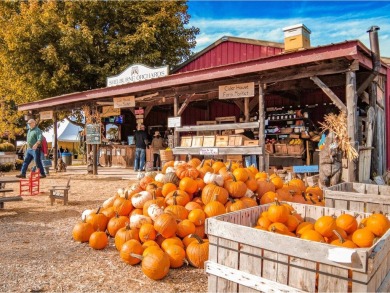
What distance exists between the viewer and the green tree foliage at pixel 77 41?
18109 millimetres

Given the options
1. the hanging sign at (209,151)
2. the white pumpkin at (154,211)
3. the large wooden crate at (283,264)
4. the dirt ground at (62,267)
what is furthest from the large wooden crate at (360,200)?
the hanging sign at (209,151)

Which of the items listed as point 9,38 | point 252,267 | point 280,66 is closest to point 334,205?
point 252,267

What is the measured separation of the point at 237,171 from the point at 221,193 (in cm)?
51

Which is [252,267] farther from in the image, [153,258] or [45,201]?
[45,201]

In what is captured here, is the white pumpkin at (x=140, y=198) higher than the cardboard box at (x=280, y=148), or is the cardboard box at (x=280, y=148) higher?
the cardboard box at (x=280, y=148)

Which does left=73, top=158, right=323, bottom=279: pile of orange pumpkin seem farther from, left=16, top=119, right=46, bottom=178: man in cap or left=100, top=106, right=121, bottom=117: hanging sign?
left=100, top=106, right=121, bottom=117: hanging sign

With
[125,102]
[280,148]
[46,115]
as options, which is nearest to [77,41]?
[46,115]

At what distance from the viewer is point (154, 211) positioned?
4129 millimetres

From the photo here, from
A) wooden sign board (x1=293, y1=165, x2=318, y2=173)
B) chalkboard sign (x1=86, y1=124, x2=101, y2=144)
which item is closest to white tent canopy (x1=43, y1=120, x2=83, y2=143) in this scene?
chalkboard sign (x1=86, y1=124, x2=101, y2=144)

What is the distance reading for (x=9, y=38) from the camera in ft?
58.6

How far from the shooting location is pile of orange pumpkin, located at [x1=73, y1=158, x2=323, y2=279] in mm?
3689

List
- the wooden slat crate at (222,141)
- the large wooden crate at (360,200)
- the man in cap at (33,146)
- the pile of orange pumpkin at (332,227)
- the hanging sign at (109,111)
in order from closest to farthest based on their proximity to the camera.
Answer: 1. the pile of orange pumpkin at (332,227)
2. the large wooden crate at (360,200)
3. the wooden slat crate at (222,141)
4. the man in cap at (33,146)
5. the hanging sign at (109,111)

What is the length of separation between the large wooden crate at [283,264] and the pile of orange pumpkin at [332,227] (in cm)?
36

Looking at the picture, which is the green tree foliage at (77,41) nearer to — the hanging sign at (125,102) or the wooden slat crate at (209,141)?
the hanging sign at (125,102)
